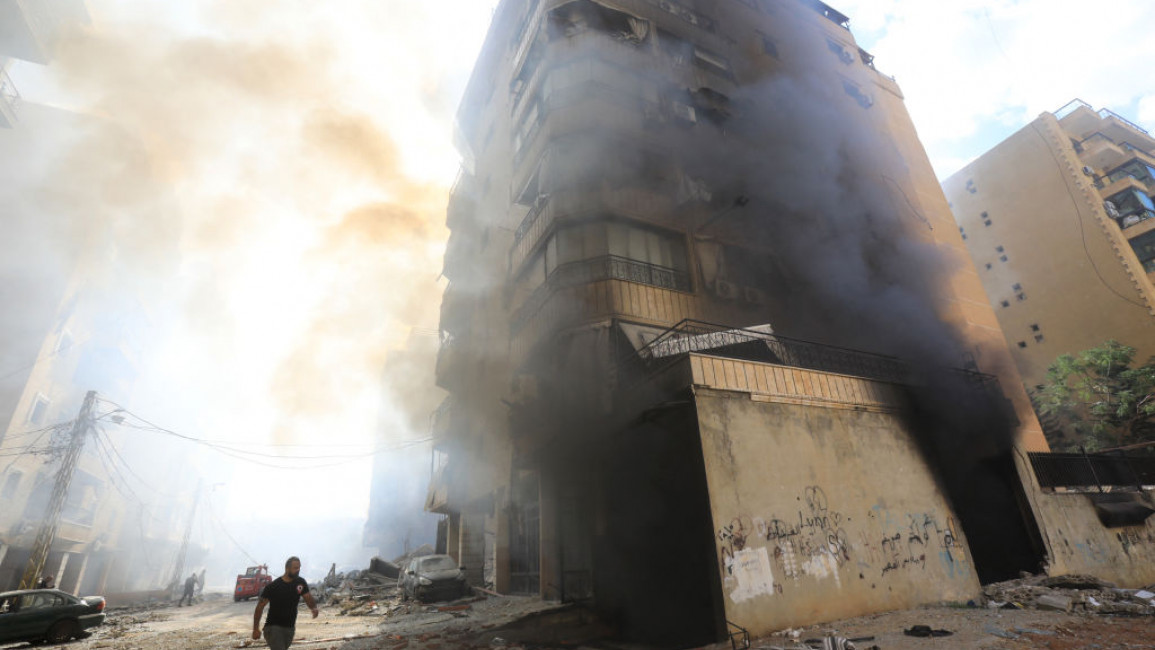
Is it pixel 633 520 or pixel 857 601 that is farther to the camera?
pixel 633 520

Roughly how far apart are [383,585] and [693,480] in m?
18.1

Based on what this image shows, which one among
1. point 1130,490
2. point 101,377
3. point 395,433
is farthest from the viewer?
point 395,433

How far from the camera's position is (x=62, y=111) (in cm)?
2066

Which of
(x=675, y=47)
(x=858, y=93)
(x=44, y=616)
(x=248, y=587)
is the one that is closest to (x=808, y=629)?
(x=44, y=616)

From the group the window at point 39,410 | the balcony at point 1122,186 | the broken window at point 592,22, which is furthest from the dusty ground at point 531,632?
the balcony at point 1122,186

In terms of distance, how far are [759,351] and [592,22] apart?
11.7 m

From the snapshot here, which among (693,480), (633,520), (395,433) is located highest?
(395,433)

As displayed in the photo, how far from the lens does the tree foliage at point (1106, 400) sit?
20.0 metres

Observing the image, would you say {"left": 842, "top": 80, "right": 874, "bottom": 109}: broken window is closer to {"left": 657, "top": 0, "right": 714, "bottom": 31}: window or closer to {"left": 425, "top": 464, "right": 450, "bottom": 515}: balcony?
{"left": 657, "top": 0, "right": 714, "bottom": 31}: window

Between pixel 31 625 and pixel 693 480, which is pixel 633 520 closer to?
pixel 693 480

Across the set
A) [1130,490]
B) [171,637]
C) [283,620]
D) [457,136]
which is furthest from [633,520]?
[457,136]

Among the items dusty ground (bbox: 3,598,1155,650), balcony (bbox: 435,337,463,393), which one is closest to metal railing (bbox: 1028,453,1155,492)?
dusty ground (bbox: 3,598,1155,650)

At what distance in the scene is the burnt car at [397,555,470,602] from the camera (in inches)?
500

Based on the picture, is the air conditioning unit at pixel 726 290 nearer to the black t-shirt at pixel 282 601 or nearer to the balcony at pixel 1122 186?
the black t-shirt at pixel 282 601
